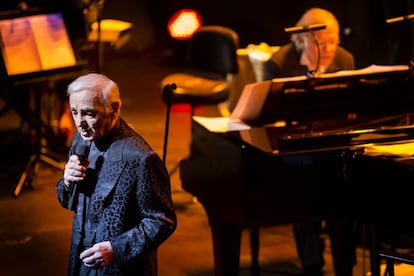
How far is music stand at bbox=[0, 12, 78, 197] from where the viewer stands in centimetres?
553

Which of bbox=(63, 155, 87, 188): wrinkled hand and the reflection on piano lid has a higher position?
bbox=(63, 155, 87, 188): wrinkled hand

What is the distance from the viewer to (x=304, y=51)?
186 inches

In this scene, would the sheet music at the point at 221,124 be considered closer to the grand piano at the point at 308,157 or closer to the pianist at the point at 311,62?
the grand piano at the point at 308,157

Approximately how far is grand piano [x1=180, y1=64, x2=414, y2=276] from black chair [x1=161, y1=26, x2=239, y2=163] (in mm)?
1808

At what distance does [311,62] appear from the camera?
15.4 ft

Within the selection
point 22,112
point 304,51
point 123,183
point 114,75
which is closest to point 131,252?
point 123,183

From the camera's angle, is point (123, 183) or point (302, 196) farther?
point (302, 196)

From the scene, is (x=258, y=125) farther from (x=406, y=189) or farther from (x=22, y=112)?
(x=22, y=112)

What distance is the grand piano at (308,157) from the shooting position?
10.9ft

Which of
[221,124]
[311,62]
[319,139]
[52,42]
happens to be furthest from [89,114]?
[52,42]

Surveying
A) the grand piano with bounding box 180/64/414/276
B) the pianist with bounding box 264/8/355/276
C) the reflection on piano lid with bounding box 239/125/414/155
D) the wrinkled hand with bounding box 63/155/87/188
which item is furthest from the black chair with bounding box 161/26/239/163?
the wrinkled hand with bounding box 63/155/87/188

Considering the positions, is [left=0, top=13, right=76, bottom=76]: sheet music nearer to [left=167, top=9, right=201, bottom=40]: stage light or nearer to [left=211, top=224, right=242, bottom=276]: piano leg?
[left=167, top=9, right=201, bottom=40]: stage light

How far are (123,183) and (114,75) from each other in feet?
25.5

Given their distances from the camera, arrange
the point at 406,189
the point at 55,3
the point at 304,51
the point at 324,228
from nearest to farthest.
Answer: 1. the point at 406,189
2. the point at 304,51
3. the point at 324,228
4. the point at 55,3
